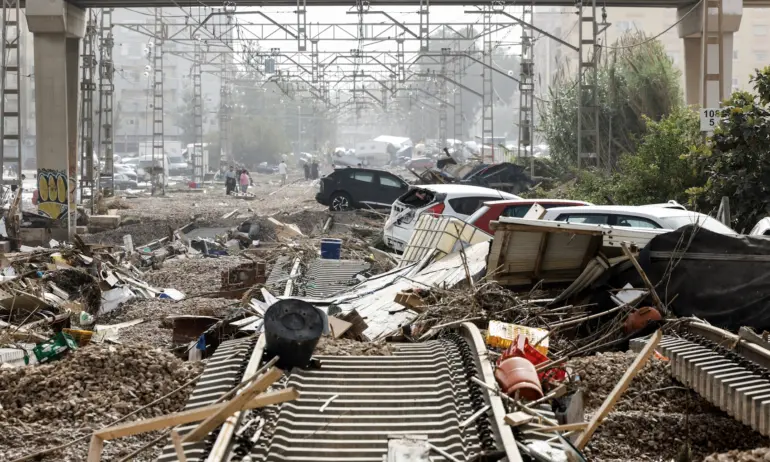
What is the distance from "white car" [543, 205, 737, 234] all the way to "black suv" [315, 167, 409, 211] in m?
19.0

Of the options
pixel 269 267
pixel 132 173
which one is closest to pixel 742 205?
pixel 269 267

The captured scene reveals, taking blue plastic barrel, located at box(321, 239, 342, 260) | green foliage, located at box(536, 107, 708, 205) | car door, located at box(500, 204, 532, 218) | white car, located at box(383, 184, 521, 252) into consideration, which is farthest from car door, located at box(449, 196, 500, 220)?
green foliage, located at box(536, 107, 708, 205)

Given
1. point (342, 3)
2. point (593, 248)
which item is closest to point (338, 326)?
point (593, 248)

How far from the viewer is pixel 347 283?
1736 cm

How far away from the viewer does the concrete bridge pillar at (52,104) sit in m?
28.6

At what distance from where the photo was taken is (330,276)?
18.2 m

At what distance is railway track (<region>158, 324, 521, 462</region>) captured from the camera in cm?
661

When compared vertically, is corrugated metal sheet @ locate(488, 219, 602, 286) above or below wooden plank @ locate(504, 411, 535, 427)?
above

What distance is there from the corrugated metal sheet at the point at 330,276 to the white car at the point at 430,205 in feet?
6.07

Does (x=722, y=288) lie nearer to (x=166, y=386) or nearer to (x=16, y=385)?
(x=166, y=386)

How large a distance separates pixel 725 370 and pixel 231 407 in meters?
4.26

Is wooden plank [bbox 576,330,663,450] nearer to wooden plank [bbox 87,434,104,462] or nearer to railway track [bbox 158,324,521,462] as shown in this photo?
railway track [bbox 158,324,521,462]

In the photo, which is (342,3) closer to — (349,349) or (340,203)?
(340,203)

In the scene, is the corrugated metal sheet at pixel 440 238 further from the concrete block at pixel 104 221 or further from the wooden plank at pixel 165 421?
the concrete block at pixel 104 221
